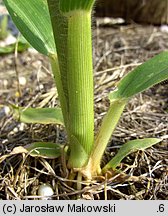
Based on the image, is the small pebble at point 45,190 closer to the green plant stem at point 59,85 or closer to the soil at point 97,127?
the soil at point 97,127

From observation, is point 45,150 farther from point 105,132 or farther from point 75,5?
point 75,5

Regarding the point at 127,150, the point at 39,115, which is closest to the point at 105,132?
the point at 127,150

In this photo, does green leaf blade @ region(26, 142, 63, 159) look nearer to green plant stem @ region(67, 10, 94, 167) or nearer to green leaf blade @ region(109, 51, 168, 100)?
green plant stem @ region(67, 10, 94, 167)

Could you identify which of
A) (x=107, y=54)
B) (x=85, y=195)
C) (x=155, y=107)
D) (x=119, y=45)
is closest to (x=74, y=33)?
(x=85, y=195)

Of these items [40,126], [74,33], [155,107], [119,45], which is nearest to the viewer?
[74,33]

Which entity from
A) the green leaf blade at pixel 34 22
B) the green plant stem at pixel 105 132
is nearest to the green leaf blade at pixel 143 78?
the green plant stem at pixel 105 132

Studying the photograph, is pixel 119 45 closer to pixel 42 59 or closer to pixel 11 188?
pixel 42 59

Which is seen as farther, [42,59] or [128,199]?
[42,59]

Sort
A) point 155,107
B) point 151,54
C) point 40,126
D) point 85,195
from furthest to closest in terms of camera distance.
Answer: point 151,54 < point 155,107 < point 40,126 < point 85,195
